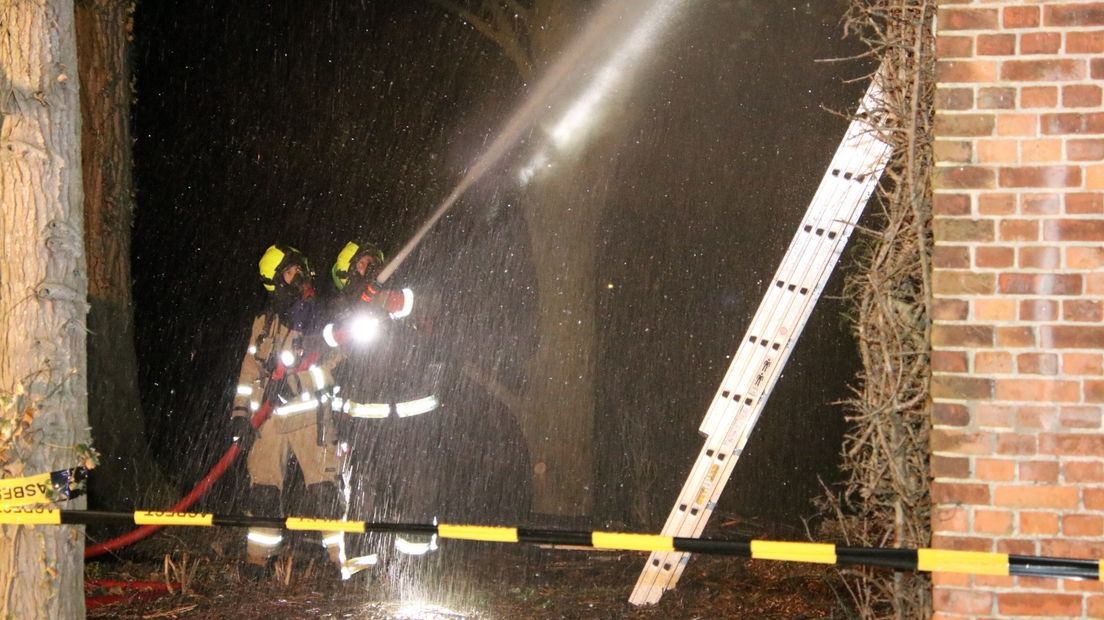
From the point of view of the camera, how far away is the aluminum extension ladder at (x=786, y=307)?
13.2 feet

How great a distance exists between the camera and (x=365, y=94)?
1030 centimetres

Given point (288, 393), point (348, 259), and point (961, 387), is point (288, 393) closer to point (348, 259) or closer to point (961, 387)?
point (348, 259)

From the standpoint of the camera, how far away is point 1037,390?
317cm

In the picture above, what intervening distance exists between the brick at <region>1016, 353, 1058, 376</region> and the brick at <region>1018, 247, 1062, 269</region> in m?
0.27

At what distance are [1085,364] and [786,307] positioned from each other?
147cm

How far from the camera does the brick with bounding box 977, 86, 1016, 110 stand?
3209mm

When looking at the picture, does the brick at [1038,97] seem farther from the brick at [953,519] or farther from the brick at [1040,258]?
the brick at [953,519]

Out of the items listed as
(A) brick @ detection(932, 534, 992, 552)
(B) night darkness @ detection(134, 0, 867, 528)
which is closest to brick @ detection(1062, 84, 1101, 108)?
(A) brick @ detection(932, 534, 992, 552)

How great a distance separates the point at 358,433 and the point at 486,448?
113 cm

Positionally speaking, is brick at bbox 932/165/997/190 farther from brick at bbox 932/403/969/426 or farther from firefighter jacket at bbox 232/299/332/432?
firefighter jacket at bbox 232/299/332/432

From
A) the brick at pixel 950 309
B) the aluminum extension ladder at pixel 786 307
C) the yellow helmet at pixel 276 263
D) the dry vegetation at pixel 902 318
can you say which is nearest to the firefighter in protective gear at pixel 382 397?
the yellow helmet at pixel 276 263

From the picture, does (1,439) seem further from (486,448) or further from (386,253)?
(386,253)

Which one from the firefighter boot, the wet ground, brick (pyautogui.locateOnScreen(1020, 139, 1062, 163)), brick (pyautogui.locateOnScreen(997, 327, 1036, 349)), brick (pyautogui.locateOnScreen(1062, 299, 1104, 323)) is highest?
brick (pyautogui.locateOnScreen(1020, 139, 1062, 163))

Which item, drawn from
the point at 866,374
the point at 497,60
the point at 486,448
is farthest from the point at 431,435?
the point at 866,374
